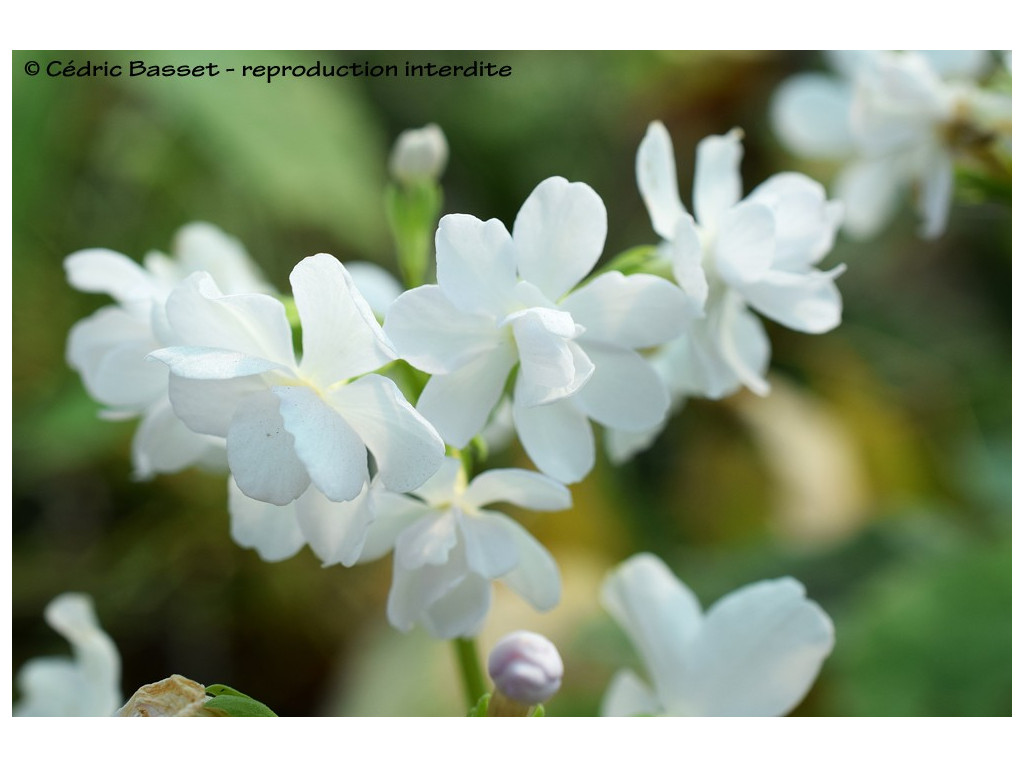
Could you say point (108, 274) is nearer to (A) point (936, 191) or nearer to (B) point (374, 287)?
(B) point (374, 287)

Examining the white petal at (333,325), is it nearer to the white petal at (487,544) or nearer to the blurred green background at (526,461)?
the white petal at (487,544)

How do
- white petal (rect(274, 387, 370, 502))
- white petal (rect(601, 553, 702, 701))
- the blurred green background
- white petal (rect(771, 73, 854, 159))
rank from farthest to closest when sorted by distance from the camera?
the blurred green background → white petal (rect(771, 73, 854, 159)) → white petal (rect(601, 553, 702, 701)) → white petal (rect(274, 387, 370, 502))

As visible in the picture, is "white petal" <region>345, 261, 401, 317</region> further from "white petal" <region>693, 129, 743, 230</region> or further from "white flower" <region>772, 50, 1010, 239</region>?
"white flower" <region>772, 50, 1010, 239</region>

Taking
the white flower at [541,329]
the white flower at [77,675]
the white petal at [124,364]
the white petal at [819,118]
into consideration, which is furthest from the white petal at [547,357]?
the white petal at [819,118]

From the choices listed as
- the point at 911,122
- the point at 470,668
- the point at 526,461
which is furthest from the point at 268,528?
the point at 526,461

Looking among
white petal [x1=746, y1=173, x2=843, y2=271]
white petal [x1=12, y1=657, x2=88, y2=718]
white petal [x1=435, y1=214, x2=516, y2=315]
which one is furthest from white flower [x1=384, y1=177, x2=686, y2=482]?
white petal [x1=12, y1=657, x2=88, y2=718]
